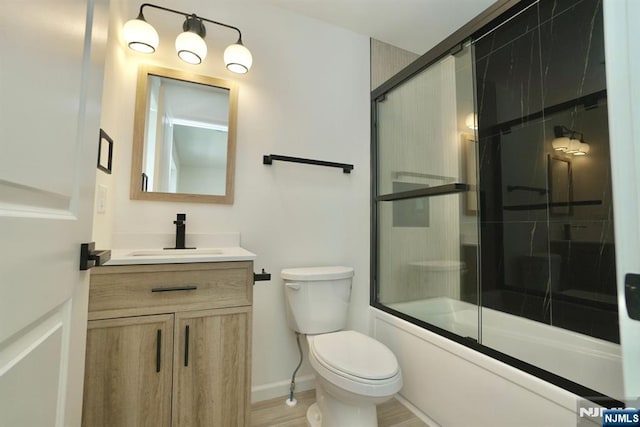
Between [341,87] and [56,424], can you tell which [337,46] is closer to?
[341,87]

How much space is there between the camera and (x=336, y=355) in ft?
4.30

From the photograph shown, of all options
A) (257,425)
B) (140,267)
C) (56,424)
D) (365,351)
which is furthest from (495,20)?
(257,425)

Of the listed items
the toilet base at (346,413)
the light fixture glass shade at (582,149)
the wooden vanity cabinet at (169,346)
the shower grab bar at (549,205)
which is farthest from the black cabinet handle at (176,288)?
the light fixture glass shade at (582,149)

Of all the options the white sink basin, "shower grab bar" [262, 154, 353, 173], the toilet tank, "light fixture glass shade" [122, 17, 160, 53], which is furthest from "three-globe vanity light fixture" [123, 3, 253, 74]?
the toilet tank

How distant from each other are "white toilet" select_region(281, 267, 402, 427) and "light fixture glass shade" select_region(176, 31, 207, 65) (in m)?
1.27

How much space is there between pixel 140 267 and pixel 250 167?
0.86m

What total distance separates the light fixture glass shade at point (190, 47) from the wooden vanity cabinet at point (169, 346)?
1.12 m

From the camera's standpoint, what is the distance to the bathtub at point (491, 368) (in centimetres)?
109

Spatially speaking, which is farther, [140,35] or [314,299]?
[314,299]

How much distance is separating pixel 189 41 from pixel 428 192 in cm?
159

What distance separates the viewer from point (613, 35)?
27.2 inches

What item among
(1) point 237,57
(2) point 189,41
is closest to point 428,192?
(1) point 237,57

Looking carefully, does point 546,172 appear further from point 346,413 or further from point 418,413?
point 346,413

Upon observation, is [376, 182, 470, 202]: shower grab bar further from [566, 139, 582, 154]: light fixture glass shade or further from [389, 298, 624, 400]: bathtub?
[389, 298, 624, 400]: bathtub
